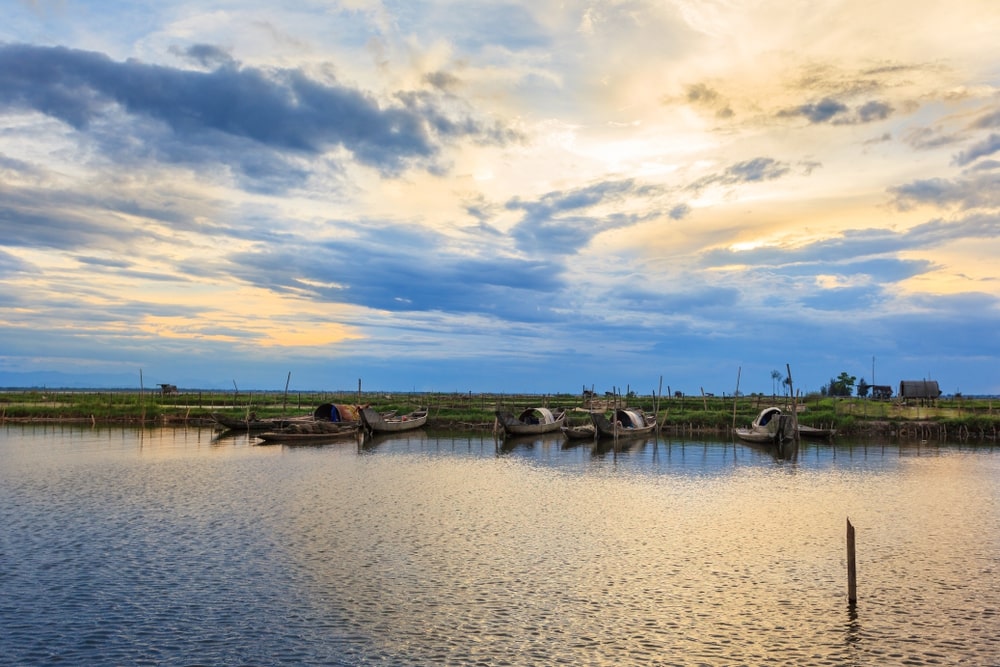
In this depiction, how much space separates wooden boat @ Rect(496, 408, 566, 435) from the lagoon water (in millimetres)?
22209

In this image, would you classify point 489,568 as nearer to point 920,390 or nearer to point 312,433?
point 312,433

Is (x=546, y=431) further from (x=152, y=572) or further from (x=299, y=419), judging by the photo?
(x=152, y=572)

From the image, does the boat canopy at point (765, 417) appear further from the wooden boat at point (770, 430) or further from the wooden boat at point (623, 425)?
the wooden boat at point (623, 425)

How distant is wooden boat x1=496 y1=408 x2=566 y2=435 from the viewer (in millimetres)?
54250

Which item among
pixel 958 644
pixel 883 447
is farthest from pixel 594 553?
pixel 883 447

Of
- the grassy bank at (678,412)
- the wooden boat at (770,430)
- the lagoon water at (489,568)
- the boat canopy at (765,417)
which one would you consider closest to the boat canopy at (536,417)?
the grassy bank at (678,412)

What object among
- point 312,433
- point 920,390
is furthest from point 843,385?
point 312,433

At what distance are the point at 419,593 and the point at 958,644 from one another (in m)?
9.44

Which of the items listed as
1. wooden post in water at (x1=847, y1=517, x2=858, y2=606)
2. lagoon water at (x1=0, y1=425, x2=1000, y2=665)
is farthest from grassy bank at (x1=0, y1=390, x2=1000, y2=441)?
wooden post in water at (x1=847, y1=517, x2=858, y2=606)

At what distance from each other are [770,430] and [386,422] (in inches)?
1081

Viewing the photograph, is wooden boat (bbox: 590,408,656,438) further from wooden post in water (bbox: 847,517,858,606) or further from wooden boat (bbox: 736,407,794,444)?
wooden post in water (bbox: 847,517,858,606)

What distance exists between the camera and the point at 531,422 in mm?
58188

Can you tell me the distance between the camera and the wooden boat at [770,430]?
4644cm

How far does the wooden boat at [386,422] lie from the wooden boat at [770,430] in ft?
82.6
